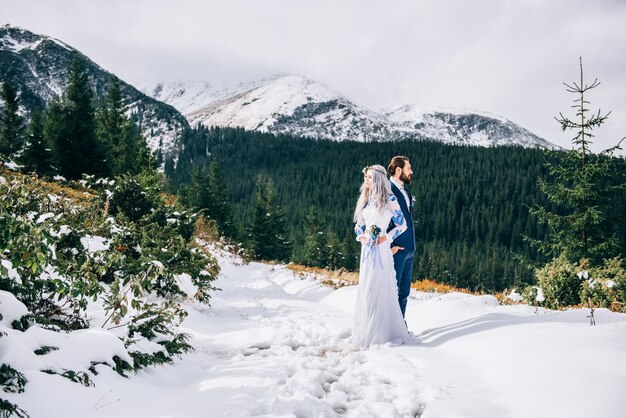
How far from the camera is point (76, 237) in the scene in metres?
5.60

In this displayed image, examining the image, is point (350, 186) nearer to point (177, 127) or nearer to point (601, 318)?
point (177, 127)

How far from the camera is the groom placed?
590cm

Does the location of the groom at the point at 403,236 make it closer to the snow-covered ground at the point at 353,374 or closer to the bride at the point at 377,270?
the bride at the point at 377,270

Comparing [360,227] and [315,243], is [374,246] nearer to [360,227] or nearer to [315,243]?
[360,227]

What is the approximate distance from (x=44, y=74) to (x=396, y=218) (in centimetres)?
21388

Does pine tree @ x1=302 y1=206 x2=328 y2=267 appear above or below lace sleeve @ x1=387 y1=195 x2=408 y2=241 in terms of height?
below

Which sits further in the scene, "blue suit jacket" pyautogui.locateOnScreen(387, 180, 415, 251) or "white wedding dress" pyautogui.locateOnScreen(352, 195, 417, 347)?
"blue suit jacket" pyautogui.locateOnScreen(387, 180, 415, 251)

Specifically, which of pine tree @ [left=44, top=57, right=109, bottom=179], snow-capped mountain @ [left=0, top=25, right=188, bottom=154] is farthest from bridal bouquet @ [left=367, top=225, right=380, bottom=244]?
snow-capped mountain @ [left=0, top=25, right=188, bottom=154]

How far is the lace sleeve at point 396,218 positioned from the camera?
5645 millimetres

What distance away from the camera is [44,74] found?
168750mm

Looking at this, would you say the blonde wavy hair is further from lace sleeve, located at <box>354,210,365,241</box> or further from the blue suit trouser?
the blue suit trouser

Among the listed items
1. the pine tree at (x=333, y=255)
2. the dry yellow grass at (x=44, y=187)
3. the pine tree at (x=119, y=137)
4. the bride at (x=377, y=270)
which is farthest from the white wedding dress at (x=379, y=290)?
the pine tree at (x=333, y=255)


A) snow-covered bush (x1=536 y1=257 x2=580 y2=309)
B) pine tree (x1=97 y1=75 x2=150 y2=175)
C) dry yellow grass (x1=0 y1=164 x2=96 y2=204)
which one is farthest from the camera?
pine tree (x1=97 y1=75 x2=150 y2=175)

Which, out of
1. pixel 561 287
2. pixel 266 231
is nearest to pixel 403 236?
pixel 561 287
